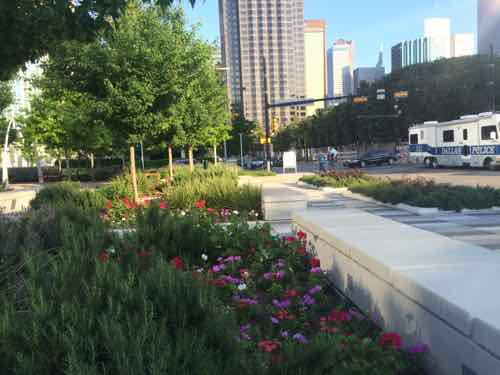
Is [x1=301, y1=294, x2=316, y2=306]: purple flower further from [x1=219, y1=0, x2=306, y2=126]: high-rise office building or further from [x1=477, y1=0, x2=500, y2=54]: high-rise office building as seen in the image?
[x1=219, y1=0, x2=306, y2=126]: high-rise office building

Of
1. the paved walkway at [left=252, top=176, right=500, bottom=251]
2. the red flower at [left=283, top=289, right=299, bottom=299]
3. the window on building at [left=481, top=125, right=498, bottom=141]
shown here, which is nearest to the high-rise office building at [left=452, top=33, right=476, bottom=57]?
the window on building at [left=481, top=125, right=498, bottom=141]

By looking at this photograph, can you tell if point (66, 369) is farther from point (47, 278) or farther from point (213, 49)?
point (213, 49)

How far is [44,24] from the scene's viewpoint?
6746 millimetres

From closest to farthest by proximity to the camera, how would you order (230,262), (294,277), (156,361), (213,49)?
(156,361)
(294,277)
(230,262)
(213,49)

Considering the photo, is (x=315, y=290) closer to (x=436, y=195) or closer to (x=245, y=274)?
(x=245, y=274)

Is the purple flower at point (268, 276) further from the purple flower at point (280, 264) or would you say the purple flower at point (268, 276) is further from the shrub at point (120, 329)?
the shrub at point (120, 329)

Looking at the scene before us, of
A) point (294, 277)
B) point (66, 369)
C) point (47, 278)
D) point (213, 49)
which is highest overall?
point (213, 49)

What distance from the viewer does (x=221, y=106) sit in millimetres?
24125

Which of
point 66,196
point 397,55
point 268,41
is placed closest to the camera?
point 66,196

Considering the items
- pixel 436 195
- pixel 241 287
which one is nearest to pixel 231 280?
pixel 241 287

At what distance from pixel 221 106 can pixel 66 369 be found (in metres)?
22.7

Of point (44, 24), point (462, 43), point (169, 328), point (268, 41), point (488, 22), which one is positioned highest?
point (462, 43)

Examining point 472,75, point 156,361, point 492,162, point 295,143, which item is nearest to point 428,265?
point 156,361

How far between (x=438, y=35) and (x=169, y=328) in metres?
152
